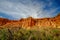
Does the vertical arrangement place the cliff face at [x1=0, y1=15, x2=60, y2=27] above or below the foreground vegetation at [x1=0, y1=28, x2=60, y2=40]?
above

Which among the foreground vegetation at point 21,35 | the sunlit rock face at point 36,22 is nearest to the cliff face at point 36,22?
the sunlit rock face at point 36,22

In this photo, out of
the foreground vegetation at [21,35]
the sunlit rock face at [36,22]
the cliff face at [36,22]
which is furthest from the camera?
the cliff face at [36,22]

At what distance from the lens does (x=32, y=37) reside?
1648cm

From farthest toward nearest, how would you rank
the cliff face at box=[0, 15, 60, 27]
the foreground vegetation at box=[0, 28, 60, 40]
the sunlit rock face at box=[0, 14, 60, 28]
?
1. the cliff face at box=[0, 15, 60, 27]
2. the sunlit rock face at box=[0, 14, 60, 28]
3. the foreground vegetation at box=[0, 28, 60, 40]

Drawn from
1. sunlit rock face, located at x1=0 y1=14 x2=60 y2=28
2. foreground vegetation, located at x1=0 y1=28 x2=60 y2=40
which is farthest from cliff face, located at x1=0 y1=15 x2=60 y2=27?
foreground vegetation, located at x1=0 y1=28 x2=60 y2=40

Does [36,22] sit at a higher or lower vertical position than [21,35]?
higher

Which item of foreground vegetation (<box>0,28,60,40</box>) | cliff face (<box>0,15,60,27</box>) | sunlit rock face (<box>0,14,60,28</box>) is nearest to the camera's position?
foreground vegetation (<box>0,28,60,40</box>)

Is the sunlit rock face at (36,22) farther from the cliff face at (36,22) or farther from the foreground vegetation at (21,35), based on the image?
the foreground vegetation at (21,35)

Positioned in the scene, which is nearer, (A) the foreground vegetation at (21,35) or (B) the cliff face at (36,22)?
(A) the foreground vegetation at (21,35)

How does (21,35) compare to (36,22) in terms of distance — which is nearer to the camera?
(21,35)

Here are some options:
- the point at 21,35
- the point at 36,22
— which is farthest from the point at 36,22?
the point at 21,35

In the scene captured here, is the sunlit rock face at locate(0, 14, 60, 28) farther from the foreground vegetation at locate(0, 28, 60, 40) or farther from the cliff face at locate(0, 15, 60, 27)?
the foreground vegetation at locate(0, 28, 60, 40)

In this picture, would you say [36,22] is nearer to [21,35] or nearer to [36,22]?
[36,22]

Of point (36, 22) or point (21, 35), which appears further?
point (36, 22)
